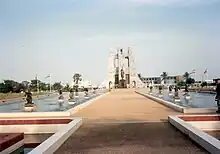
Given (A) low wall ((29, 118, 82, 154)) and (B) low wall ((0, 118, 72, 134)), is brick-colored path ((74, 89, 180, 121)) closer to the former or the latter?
(B) low wall ((0, 118, 72, 134))

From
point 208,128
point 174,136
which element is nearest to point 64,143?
point 174,136

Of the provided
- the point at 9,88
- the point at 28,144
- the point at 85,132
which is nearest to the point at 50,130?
Result: the point at 28,144

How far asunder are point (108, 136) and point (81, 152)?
63.6 inches

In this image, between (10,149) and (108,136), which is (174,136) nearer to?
(108,136)

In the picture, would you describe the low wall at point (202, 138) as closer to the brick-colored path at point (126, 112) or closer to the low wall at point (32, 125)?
the brick-colored path at point (126, 112)

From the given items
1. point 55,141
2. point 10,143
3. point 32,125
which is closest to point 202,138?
point 55,141

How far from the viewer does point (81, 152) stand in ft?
20.0

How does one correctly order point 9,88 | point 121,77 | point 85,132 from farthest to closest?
point 121,77
point 9,88
point 85,132

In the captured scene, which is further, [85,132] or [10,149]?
[85,132]

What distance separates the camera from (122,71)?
7919 cm

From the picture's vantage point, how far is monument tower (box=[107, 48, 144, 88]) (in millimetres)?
78438

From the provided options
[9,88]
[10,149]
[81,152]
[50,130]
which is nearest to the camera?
[81,152]

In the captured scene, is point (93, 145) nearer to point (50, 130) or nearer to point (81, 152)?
point (81, 152)

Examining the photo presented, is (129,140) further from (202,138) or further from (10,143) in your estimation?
(10,143)
